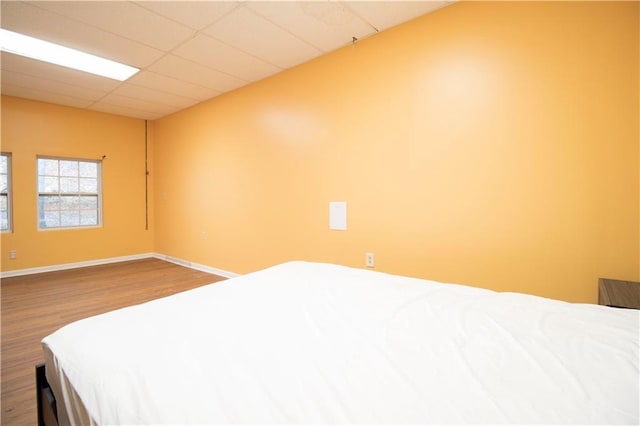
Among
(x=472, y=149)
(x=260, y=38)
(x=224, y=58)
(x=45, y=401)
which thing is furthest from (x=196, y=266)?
(x=472, y=149)

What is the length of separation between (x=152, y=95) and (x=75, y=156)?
179cm

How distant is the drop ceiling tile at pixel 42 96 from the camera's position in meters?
3.72

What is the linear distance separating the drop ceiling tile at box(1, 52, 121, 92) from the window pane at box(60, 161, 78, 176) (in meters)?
1.61

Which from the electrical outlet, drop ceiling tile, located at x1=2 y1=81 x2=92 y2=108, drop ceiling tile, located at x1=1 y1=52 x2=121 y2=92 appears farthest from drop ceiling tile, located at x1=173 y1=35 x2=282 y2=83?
drop ceiling tile, located at x1=2 y1=81 x2=92 y2=108

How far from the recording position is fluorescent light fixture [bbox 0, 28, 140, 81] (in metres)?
2.57

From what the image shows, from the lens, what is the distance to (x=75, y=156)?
455 centimetres

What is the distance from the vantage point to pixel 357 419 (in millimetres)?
585

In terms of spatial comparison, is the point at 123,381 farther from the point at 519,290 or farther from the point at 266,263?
the point at 266,263

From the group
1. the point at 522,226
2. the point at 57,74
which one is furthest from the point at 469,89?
the point at 57,74

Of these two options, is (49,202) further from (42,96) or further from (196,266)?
(196,266)

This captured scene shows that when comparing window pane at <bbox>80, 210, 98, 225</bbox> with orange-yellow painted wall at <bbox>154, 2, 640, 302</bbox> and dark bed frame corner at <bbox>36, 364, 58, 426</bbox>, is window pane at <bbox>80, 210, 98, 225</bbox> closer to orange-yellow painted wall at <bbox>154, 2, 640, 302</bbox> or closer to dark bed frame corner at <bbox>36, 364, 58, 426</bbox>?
orange-yellow painted wall at <bbox>154, 2, 640, 302</bbox>

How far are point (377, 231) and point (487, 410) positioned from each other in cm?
200

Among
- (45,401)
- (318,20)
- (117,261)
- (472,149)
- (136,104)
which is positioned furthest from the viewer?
(117,261)

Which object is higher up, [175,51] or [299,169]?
[175,51]
